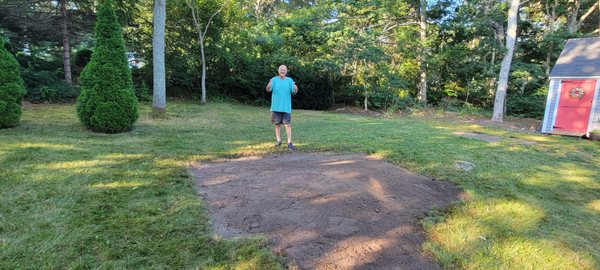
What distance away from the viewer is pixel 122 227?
98.0 inches

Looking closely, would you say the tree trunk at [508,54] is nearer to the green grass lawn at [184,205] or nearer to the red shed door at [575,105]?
the red shed door at [575,105]

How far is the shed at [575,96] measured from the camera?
9.79 metres

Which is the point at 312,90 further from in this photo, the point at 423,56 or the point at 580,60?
the point at 580,60

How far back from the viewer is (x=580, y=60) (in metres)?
10.8

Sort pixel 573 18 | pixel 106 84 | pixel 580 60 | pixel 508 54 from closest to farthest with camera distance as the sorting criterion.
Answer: pixel 106 84
pixel 580 60
pixel 508 54
pixel 573 18

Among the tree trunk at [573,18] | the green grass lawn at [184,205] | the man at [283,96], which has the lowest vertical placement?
the green grass lawn at [184,205]

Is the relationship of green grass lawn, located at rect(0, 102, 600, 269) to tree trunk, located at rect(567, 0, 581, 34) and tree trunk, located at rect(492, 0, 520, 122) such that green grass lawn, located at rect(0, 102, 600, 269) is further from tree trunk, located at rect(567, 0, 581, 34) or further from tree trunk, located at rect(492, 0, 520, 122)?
tree trunk, located at rect(567, 0, 581, 34)

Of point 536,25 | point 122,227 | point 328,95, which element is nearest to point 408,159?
point 122,227

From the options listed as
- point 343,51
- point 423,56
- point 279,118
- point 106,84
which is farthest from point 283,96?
point 423,56

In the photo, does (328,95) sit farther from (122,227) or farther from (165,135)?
(122,227)

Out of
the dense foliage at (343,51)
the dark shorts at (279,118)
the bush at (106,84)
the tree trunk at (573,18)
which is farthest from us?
the tree trunk at (573,18)

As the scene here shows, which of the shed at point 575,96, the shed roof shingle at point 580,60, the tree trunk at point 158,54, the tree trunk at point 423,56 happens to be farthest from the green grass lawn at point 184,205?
the tree trunk at point 423,56

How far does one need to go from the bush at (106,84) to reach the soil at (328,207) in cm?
268

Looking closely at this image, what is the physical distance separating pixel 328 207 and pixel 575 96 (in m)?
11.1
